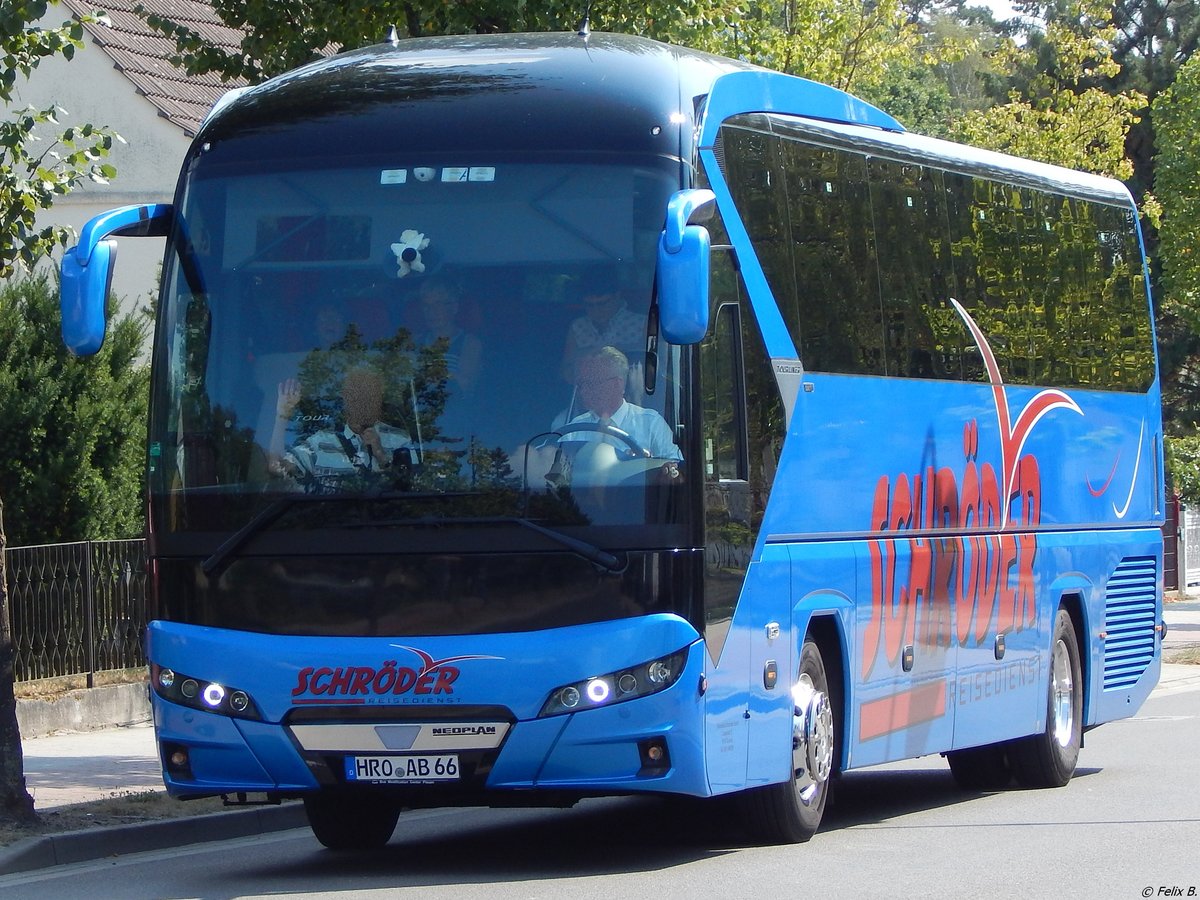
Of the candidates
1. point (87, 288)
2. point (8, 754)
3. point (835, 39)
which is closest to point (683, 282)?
point (87, 288)

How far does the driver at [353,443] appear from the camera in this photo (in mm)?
8859

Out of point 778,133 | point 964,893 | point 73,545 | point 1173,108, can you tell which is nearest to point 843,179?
point 778,133

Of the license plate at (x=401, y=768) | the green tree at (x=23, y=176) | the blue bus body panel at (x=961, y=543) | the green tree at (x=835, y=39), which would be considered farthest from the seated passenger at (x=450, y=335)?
the green tree at (x=835, y=39)

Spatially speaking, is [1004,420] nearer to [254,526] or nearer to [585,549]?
[585,549]

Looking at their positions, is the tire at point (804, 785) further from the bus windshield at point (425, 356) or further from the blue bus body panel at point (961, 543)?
the bus windshield at point (425, 356)


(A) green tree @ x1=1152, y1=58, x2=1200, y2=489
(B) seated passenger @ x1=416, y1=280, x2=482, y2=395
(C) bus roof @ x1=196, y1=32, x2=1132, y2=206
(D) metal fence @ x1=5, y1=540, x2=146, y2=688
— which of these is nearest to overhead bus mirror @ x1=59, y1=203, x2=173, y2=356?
(C) bus roof @ x1=196, y1=32, x2=1132, y2=206

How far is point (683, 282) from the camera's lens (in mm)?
8547

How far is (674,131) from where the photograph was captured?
920 centimetres

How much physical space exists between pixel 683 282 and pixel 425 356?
3.90ft

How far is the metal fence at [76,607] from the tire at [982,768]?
6702 millimetres

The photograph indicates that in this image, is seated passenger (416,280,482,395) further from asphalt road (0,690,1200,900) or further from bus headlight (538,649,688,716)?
asphalt road (0,690,1200,900)

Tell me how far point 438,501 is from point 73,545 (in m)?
9.02

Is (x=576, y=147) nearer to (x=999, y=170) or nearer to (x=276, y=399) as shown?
(x=276, y=399)

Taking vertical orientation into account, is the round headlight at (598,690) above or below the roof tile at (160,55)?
below
